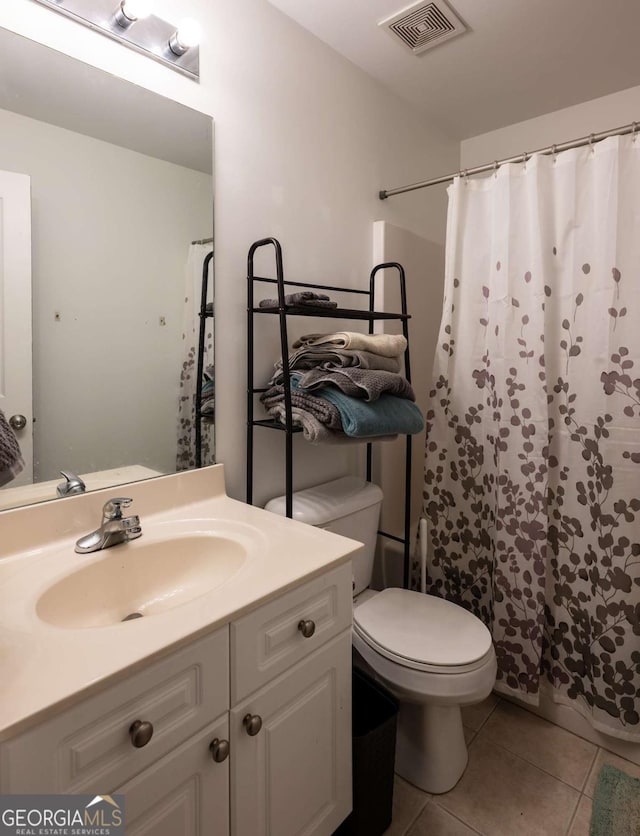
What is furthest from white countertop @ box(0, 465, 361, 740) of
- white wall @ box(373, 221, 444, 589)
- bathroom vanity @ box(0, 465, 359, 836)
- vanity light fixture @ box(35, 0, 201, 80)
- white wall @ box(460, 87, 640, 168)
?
white wall @ box(460, 87, 640, 168)

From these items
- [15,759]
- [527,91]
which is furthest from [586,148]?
[15,759]

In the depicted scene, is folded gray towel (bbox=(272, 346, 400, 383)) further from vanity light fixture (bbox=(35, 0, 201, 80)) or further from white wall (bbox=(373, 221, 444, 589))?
vanity light fixture (bbox=(35, 0, 201, 80))

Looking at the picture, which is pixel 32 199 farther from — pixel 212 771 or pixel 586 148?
pixel 586 148

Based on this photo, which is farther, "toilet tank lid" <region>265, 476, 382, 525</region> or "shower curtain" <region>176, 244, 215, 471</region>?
"toilet tank lid" <region>265, 476, 382, 525</region>

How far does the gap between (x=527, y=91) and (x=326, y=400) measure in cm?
165

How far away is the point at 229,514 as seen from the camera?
1230mm

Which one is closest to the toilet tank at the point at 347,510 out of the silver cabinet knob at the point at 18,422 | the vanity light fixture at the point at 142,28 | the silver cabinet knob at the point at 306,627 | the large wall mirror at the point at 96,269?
the large wall mirror at the point at 96,269

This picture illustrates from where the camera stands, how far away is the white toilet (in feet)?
4.12

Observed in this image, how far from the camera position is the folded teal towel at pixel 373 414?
1.26 metres

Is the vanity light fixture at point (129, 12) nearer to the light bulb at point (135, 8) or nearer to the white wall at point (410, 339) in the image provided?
the light bulb at point (135, 8)

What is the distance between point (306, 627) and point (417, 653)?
534 mm

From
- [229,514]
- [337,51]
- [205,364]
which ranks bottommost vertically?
[229,514]

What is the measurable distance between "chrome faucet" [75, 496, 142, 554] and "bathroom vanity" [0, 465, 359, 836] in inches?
1.0

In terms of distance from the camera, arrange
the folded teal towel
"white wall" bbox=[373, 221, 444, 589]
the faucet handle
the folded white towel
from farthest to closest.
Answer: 1. "white wall" bbox=[373, 221, 444, 589]
2. the folded white towel
3. the folded teal towel
4. the faucet handle
